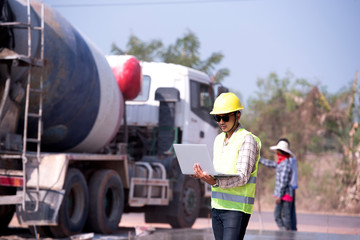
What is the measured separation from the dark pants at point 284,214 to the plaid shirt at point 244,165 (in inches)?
253

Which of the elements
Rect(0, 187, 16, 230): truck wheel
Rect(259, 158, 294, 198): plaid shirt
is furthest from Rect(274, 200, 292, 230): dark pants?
Rect(0, 187, 16, 230): truck wheel

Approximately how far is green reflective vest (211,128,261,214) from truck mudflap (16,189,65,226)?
16.7 ft

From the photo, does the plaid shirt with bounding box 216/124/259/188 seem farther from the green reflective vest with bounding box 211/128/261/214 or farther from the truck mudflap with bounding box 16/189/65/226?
the truck mudflap with bounding box 16/189/65/226

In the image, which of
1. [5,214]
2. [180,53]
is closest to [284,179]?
[5,214]

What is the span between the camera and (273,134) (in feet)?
113

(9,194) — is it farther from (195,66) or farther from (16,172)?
(195,66)

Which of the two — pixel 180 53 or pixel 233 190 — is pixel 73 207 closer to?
pixel 233 190

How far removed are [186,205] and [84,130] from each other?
4110mm

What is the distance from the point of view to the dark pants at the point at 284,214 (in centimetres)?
1185

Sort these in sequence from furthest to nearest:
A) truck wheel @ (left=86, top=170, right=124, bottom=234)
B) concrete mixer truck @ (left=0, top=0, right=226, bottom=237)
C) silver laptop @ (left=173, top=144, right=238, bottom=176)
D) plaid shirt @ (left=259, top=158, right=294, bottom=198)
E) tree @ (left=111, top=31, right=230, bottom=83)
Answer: tree @ (left=111, top=31, right=230, bottom=83) < truck wheel @ (left=86, top=170, right=124, bottom=234) < plaid shirt @ (left=259, top=158, right=294, bottom=198) < concrete mixer truck @ (left=0, top=0, right=226, bottom=237) < silver laptop @ (left=173, top=144, right=238, bottom=176)

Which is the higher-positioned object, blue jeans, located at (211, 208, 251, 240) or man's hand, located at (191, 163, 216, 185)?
man's hand, located at (191, 163, 216, 185)

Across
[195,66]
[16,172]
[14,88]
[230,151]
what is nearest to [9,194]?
[16,172]

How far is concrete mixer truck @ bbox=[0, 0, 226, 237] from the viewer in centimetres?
1011

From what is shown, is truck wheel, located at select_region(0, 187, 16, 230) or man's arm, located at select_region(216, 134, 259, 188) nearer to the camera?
man's arm, located at select_region(216, 134, 259, 188)
